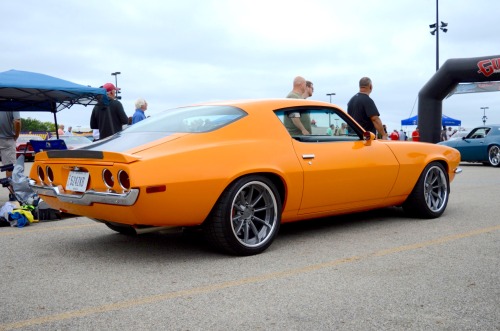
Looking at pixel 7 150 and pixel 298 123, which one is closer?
pixel 298 123

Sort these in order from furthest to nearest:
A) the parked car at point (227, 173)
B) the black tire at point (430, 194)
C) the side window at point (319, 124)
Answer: the black tire at point (430, 194) < the side window at point (319, 124) < the parked car at point (227, 173)

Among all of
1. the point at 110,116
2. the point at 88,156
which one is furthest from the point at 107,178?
the point at 110,116

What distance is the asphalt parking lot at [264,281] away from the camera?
266 cm

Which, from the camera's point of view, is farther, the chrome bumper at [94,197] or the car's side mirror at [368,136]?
the car's side mirror at [368,136]

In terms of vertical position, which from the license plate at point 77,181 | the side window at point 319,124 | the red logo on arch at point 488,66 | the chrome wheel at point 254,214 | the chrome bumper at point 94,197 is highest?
the red logo on arch at point 488,66

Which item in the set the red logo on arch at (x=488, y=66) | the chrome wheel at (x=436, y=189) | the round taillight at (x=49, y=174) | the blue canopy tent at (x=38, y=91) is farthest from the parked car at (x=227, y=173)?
the red logo on arch at (x=488, y=66)

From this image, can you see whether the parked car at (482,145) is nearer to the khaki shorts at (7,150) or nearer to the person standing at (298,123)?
the person standing at (298,123)

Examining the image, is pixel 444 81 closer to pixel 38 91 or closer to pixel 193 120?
pixel 38 91

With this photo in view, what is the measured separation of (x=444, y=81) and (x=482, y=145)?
304 centimetres

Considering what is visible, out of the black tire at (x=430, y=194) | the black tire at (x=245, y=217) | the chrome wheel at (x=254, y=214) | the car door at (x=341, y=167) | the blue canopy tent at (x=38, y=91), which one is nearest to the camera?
the black tire at (x=245, y=217)

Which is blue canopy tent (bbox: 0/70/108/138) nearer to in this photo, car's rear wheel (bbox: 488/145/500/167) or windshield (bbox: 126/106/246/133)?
windshield (bbox: 126/106/246/133)

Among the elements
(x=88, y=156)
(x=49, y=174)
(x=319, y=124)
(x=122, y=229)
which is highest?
(x=319, y=124)

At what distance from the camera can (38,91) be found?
8.36 meters

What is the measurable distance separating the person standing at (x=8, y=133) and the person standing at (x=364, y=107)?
201 inches
